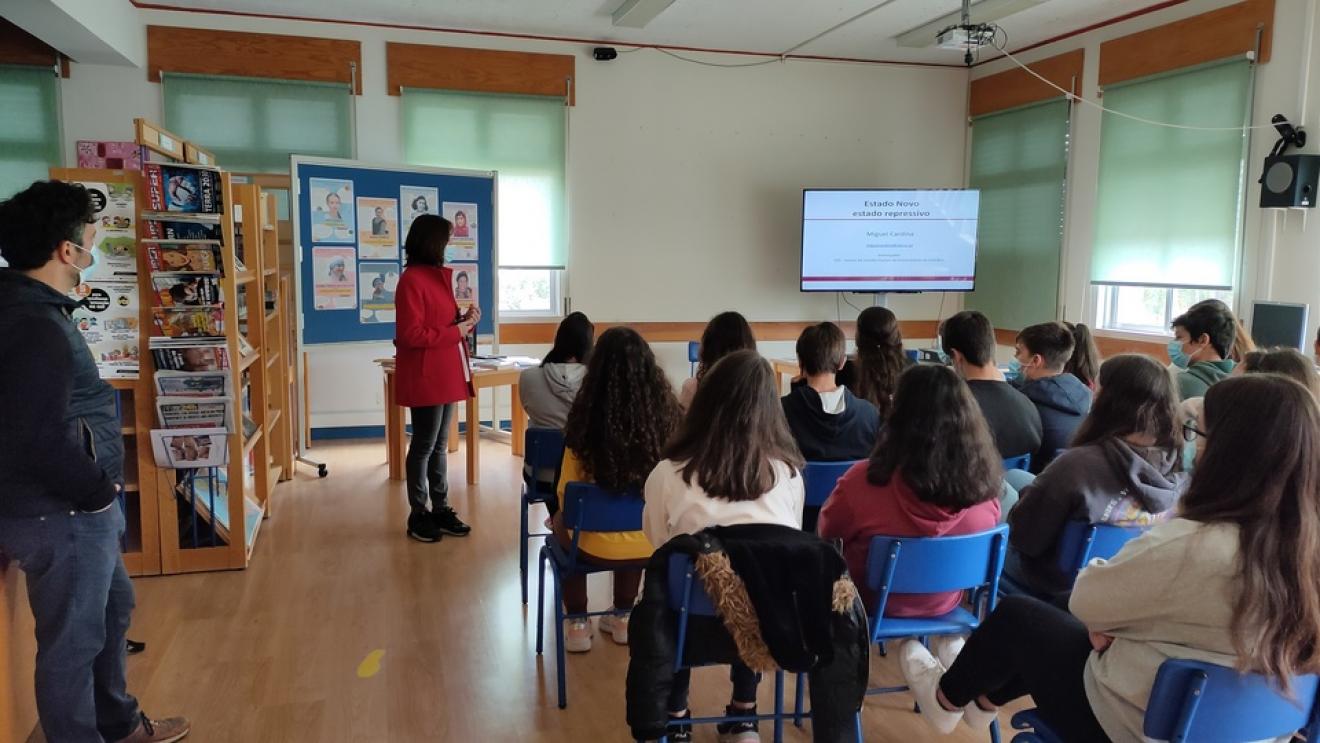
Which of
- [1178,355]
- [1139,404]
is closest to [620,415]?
[1139,404]

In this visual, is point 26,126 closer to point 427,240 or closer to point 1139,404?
point 427,240

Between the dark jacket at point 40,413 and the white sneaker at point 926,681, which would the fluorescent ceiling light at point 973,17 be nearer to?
the white sneaker at point 926,681

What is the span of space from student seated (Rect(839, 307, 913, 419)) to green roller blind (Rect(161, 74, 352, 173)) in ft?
13.8

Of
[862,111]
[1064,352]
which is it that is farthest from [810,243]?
[1064,352]

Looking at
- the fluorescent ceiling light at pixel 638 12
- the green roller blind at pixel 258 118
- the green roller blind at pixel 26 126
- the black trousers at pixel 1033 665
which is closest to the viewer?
the black trousers at pixel 1033 665

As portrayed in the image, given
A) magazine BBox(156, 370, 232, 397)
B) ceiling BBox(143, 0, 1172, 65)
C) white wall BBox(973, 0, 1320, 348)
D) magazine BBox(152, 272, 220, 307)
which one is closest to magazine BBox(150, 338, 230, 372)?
magazine BBox(156, 370, 232, 397)

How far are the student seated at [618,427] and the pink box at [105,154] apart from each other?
4.49 metres

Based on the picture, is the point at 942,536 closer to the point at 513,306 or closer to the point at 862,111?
the point at 513,306

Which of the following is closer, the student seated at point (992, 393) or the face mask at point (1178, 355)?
the student seated at point (992, 393)

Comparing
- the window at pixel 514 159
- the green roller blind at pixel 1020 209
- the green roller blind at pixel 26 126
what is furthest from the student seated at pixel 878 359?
the green roller blind at pixel 26 126

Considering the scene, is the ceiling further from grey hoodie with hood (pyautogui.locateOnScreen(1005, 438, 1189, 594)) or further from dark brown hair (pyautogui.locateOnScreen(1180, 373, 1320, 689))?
dark brown hair (pyautogui.locateOnScreen(1180, 373, 1320, 689))

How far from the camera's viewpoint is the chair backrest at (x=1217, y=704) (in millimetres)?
1463

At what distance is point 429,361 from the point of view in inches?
162

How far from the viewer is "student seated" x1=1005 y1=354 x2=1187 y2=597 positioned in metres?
2.21
